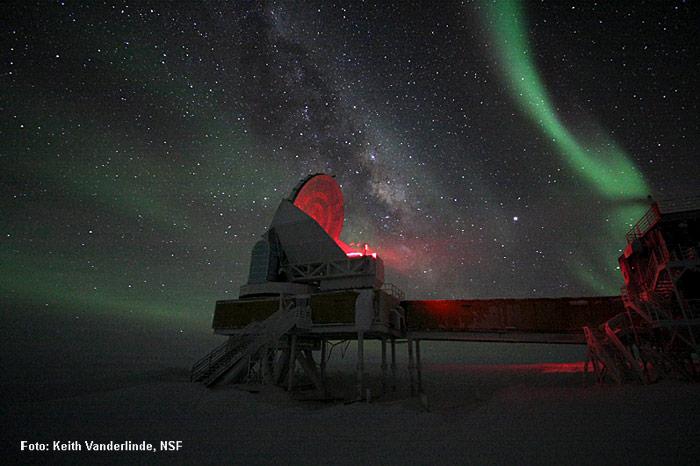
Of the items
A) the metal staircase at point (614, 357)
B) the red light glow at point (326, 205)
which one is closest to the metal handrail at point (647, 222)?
the metal staircase at point (614, 357)

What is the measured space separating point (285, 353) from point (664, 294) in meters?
28.3

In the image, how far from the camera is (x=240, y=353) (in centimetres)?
2153

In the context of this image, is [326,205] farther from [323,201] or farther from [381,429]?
[381,429]

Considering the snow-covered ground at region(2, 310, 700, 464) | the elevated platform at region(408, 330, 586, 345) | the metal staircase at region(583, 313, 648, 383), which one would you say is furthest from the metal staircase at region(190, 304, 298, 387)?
the metal staircase at region(583, 313, 648, 383)

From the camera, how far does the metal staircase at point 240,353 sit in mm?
20391

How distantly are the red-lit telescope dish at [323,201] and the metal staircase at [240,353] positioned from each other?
410 inches

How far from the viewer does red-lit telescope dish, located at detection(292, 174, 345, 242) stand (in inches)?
1178

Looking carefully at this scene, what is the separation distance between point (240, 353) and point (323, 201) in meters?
16.5

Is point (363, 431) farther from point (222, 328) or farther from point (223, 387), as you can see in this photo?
point (222, 328)

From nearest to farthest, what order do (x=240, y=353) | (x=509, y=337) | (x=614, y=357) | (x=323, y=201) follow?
(x=614, y=357) < (x=240, y=353) < (x=509, y=337) < (x=323, y=201)

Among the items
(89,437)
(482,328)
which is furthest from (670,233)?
(89,437)

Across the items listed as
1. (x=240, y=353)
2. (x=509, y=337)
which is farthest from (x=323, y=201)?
(x=509, y=337)

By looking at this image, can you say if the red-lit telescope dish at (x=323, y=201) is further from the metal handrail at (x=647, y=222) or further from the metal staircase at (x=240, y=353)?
the metal handrail at (x=647, y=222)

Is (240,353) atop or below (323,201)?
below
